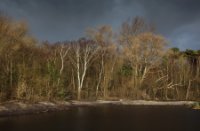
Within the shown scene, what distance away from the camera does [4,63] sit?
3450 centimetres

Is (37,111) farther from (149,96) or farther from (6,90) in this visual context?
(149,96)

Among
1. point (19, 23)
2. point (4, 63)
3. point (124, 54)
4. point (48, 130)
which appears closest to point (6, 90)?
point (4, 63)

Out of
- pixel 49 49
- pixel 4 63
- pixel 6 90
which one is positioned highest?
pixel 49 49

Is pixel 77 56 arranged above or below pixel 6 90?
above

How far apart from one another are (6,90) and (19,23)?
8.61m

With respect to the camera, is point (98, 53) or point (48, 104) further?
point (98, 53)

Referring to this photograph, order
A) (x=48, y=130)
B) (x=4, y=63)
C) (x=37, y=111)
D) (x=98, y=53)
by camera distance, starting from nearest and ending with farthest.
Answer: (x=48, y=130)
(x=37, y=111)
(x=4, y=63)
(x=98, y=53)

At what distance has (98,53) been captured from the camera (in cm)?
5444

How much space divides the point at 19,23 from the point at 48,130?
2049 cm

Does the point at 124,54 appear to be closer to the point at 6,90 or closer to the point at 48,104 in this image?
the point at 48,104

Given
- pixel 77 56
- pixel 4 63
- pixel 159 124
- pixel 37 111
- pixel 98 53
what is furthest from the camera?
pixel 98 53

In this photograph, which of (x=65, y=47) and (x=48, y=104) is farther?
(x=65, y=47)

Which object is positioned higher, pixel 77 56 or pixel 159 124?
pixel 77 56

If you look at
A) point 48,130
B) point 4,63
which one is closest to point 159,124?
point 48,130
